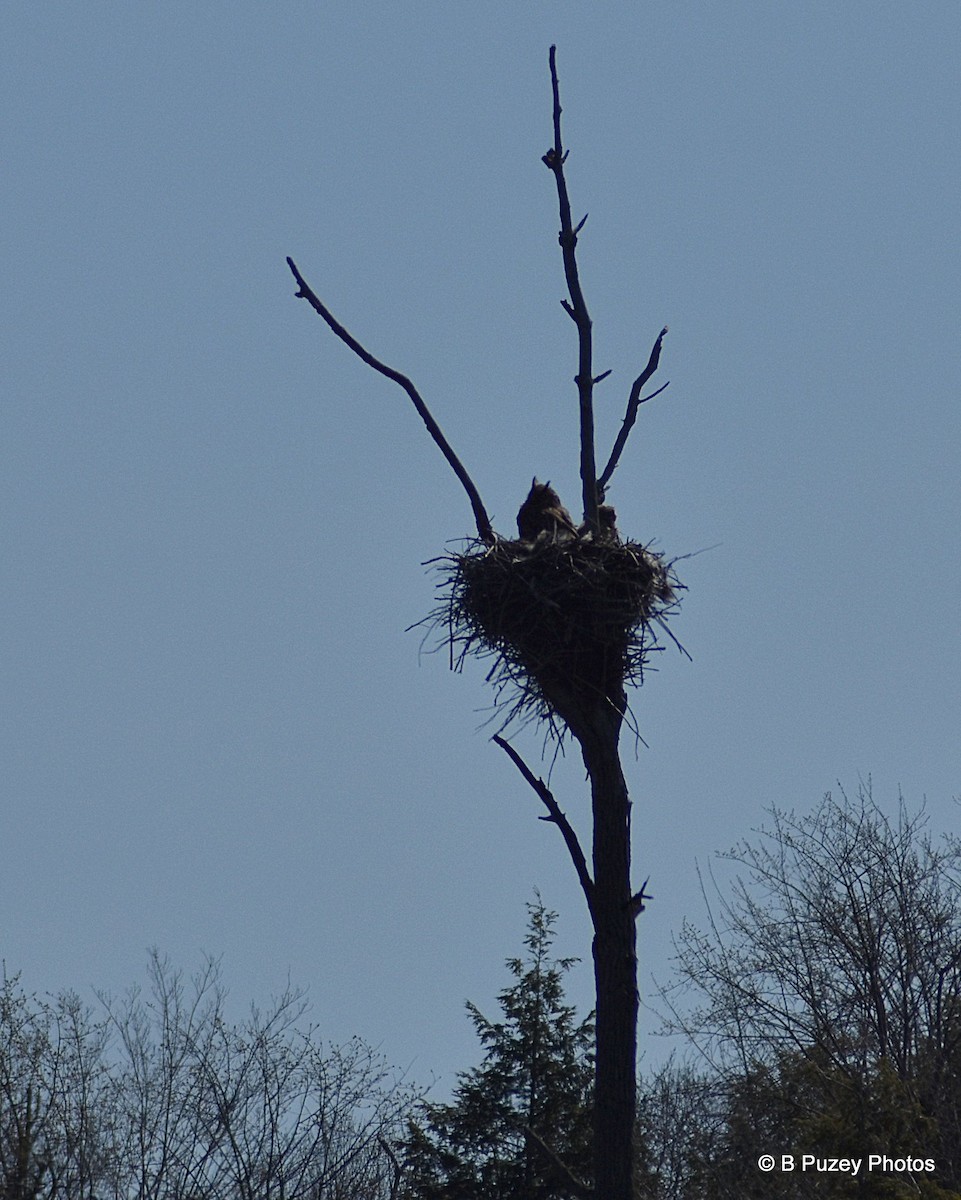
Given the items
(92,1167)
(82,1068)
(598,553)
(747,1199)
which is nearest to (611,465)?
(598,553)

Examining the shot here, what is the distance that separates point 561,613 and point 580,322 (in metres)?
1.45

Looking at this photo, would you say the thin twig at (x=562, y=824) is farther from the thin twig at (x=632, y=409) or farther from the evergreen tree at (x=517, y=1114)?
the evergreen tree at (x=517, y=1114)

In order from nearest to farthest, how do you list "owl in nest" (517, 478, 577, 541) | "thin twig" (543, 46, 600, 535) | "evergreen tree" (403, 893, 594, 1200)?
"thin twig" (543, 46, 600, 535) < "owl in nest" (517, 478, 577, 541) < "evergreen tree" (403, 893, 594, 1200)

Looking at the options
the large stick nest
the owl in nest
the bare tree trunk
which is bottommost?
the bare tree trunk

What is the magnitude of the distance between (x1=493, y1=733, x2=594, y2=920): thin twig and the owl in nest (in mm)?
3334

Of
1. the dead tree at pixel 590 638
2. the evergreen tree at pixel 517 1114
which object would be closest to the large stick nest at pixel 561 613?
the dead tree at pixel 590 638

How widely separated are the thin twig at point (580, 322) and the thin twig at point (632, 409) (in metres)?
0.17

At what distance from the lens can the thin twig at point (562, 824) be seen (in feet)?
25.3

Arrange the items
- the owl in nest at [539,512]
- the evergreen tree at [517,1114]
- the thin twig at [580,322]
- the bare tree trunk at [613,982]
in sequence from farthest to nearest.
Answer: the evergreen tree at [517,1114]
the owl in nest at [539,512]
the thin twig at [580,322]
the bare tree trunk at [613,982]

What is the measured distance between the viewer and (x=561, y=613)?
29.0ft

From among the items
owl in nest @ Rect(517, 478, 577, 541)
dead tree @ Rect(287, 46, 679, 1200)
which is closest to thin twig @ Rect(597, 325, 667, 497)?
dead tree @ Rect(287, 46, 679, 1200)

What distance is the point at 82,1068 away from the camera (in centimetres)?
2039

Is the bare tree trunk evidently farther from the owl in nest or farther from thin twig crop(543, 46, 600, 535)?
the owl in nest

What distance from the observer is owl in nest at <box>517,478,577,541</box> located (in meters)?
11.8
